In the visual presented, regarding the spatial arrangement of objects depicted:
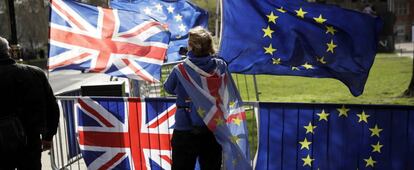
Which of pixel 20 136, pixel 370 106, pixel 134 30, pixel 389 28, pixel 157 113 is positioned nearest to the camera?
pixel 20 136

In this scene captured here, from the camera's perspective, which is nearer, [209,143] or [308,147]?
[209,143]

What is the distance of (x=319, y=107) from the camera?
17.3 feet

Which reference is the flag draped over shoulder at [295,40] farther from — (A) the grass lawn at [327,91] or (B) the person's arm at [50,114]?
(A) the grass lawn at [327,91]

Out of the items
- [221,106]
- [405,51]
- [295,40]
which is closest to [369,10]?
[405,51]

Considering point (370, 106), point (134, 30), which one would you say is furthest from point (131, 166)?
point (370, 106)

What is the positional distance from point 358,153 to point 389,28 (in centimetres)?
5139

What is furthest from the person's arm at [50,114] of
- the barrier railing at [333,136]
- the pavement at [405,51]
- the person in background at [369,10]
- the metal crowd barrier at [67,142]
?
the pavement at [405,51]

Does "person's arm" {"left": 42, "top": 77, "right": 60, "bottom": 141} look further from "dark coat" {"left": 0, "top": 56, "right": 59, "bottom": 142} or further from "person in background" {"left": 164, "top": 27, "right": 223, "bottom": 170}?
"person in background" {"left": 164, "top": 27, "right": 223, "bottom": 170}

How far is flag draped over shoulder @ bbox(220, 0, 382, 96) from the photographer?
5234 millimetres

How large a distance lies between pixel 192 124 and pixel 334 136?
159 centimetres

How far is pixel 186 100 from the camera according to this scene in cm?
461

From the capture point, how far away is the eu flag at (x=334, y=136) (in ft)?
16.8

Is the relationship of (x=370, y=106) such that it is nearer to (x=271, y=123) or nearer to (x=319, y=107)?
(x=319, y=107)

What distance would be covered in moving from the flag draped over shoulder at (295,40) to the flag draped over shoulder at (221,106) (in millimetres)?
638
